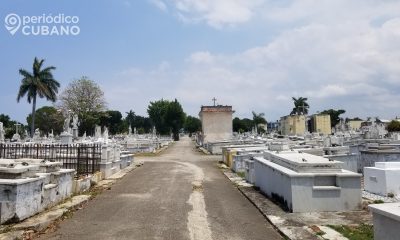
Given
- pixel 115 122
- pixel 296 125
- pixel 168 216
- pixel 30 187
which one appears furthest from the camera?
pixel 115 122

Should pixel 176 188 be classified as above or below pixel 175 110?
below

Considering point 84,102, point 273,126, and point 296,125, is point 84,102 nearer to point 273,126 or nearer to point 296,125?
point 296,125

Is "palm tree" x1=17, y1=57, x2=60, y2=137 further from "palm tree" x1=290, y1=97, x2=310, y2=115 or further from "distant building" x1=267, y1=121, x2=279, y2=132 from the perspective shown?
"distant building" x1=267, y1=121, x2=279, y2=132

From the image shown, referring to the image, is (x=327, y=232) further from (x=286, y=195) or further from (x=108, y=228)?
(x=108, y=228)

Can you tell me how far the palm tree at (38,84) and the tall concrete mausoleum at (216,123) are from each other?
89.8 feet

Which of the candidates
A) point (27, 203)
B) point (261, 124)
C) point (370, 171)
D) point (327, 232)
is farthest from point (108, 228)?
point (261, 124)

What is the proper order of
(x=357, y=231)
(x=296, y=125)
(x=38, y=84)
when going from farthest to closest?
(x=296, y=125), (x=38, y=84), (x=357, y=231)

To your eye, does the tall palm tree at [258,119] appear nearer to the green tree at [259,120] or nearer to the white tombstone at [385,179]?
the green tree at [259,120]

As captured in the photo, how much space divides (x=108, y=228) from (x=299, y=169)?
14.4 ft

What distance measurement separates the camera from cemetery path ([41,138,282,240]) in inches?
274

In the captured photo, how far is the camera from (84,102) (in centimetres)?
6191

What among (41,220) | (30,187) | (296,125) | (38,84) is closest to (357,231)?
(41,220)

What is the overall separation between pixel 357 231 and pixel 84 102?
2341 inches

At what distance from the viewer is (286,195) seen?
894 cm
